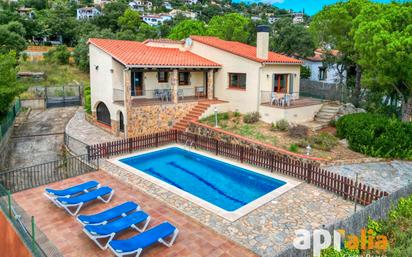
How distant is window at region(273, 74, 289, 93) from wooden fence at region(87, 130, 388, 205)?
885cm

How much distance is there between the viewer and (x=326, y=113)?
912 inches

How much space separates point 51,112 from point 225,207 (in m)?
24.2

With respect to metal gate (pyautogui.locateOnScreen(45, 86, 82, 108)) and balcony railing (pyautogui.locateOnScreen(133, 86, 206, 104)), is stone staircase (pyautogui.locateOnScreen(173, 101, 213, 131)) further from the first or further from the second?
metal gate (pyautogui.locateOnScreen(45, 86, 82, 108))

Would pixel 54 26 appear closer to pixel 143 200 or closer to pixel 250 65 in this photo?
pixel 250 65

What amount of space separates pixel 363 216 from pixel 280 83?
56.4 feet

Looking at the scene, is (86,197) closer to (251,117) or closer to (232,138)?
(232,138)

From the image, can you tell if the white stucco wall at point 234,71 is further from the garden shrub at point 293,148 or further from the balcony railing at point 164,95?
the garden shrub at point 293,148

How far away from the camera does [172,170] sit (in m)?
16.1

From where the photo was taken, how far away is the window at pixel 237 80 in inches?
939

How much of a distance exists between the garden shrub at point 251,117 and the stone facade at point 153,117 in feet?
14.2

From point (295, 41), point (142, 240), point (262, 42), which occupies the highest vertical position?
point (295, 41)

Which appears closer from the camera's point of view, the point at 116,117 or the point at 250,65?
the point at 116,117

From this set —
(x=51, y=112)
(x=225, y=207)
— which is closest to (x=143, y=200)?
(x=225, y=207)

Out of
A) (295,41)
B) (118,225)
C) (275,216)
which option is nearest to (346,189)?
(275,216)
